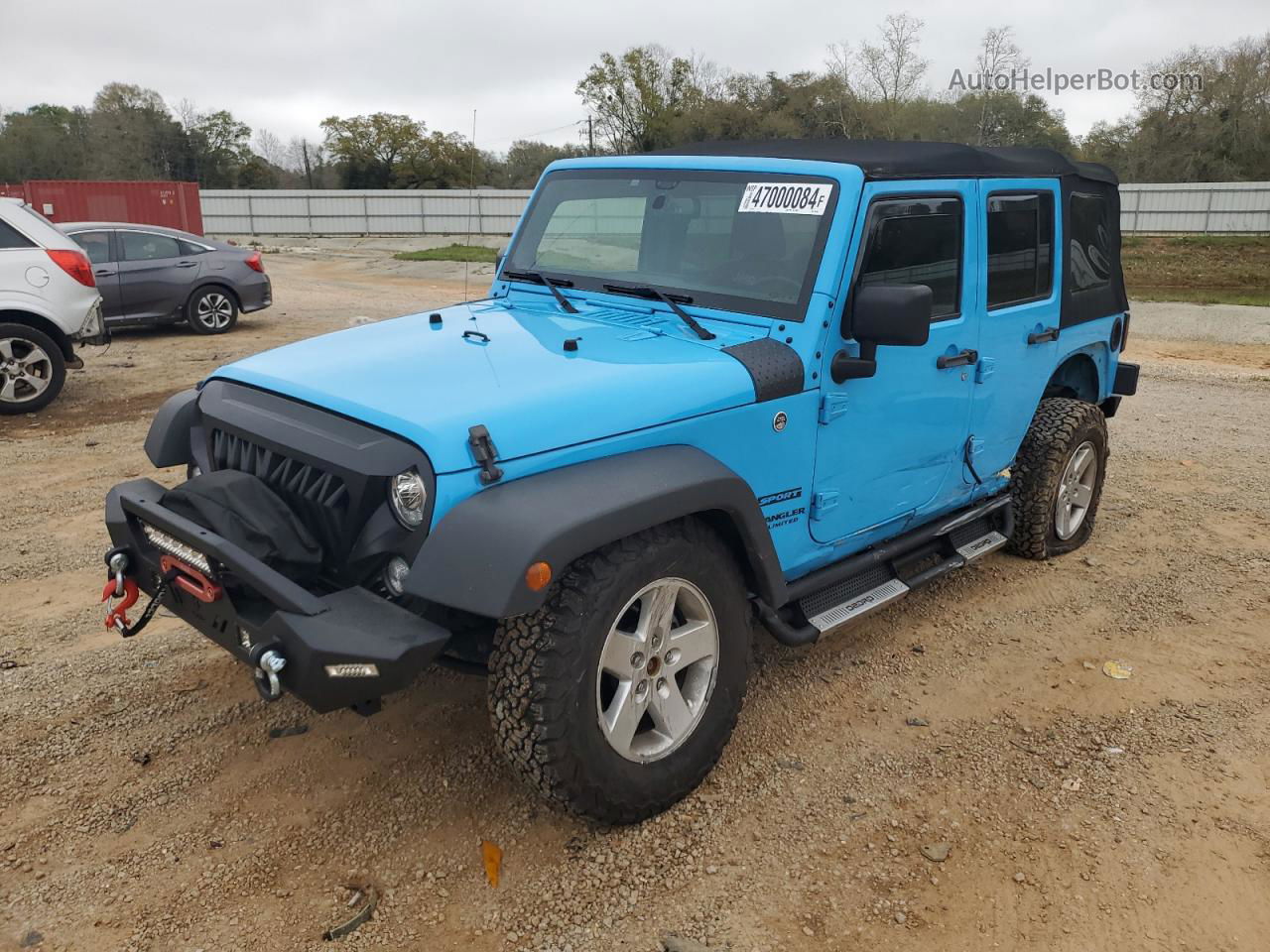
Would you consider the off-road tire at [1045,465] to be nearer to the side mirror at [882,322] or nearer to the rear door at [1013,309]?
the rear door at [1013,309]

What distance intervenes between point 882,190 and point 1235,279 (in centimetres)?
2261

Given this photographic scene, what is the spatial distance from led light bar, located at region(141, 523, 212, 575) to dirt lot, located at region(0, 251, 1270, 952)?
88 centimetres

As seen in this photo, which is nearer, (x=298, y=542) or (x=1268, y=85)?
(x=298, y=542)

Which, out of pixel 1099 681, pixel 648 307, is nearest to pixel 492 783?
pixel 648 307

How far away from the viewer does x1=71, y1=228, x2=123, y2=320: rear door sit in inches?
456

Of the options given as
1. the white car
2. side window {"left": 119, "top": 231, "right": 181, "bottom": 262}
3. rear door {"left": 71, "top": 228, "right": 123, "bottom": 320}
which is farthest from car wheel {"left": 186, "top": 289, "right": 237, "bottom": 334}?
the white car

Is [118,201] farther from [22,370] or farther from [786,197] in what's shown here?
[786,197]

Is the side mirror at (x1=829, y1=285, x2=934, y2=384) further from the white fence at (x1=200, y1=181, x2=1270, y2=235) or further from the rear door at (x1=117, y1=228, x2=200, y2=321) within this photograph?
the white fence at (x1=200, y1=181, x2=1270, y2=235)

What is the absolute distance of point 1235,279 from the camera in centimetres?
2223

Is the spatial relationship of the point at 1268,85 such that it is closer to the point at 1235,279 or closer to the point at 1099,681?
the point at 1235,279

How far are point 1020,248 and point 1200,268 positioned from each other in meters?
22.7

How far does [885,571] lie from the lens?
417cm

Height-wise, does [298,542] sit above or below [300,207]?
below

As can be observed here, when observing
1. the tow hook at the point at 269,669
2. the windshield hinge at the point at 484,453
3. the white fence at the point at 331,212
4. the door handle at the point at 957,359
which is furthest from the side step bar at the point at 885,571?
the white fence at the point at 331,212
